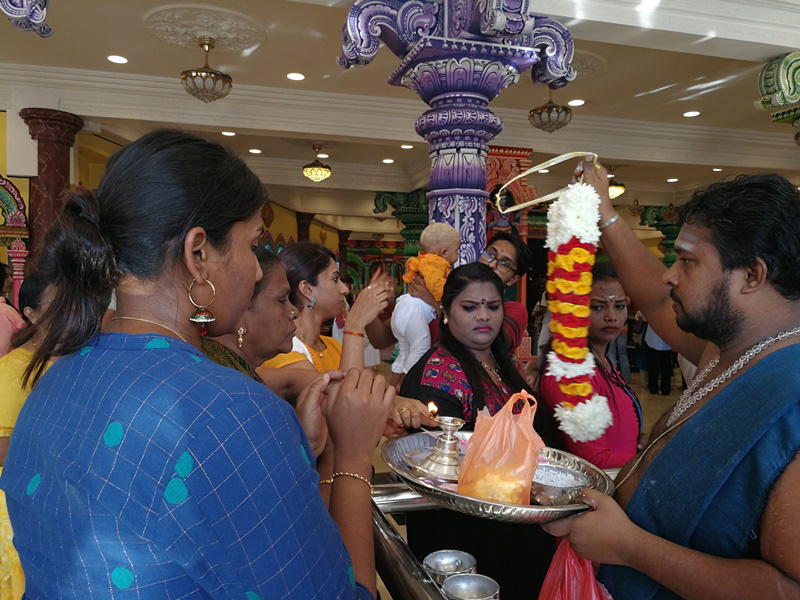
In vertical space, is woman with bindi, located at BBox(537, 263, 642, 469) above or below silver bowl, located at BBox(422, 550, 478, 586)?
above

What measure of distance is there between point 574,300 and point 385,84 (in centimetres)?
535

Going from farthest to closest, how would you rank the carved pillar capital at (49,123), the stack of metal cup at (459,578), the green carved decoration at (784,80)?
the carved pillar capital at (49,123)
the green carved decoration at (784,80)
the stack of metal cup at (459,578)

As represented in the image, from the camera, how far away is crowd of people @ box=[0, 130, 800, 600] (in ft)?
2.32

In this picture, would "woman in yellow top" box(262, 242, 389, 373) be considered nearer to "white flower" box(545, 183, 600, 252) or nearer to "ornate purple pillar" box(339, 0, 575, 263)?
"ornate purple pillar" box(339, 0, 575, 263)

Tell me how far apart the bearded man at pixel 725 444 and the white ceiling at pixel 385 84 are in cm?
312

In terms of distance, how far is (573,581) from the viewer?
120 centimetres

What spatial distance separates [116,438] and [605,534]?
0.81 m

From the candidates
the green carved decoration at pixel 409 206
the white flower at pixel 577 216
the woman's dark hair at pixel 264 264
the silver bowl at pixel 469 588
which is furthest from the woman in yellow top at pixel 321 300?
the green carved decoration at pixel 409 206

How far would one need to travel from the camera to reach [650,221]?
12.4 metres

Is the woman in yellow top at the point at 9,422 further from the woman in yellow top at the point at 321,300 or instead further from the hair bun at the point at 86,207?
the hair bun at the point at 86,207

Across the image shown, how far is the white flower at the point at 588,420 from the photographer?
1532mm

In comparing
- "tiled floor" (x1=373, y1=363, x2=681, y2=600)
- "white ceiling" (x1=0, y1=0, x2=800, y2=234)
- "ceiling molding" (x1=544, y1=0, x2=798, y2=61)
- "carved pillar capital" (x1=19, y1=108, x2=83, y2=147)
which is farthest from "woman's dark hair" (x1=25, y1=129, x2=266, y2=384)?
"carved pillar capital" (x1=19, y1=108, x2=83, y2=147)

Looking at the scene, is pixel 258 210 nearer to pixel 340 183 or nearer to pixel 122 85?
pixel 122 85

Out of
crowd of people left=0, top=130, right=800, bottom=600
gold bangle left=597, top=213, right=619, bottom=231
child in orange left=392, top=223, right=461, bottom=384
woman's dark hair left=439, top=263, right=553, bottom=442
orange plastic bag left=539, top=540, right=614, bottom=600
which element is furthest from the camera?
child in orange left=392, top=223, right=461, bottom=384
